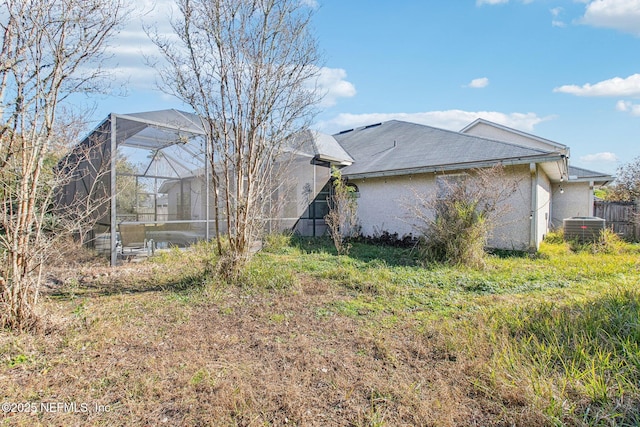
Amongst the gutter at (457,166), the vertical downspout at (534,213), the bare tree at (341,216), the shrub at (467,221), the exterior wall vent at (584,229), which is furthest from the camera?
the exterior wall vent at (584,229)

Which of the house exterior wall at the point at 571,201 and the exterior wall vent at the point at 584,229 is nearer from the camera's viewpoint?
the exterior wall vent at the point at 584,229

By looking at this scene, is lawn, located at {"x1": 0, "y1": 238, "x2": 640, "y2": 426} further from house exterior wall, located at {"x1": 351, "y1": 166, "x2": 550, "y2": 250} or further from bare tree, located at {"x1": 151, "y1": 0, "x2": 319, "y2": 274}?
house exterior wall, located at {"x1": 351, "y1": 166, "x2": 550, "y2": 250}

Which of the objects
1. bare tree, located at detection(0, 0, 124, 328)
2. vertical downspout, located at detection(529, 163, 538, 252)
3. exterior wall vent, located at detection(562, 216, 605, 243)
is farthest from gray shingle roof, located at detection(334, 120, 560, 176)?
bare tree, located at detection(0, 0, 124, 328)

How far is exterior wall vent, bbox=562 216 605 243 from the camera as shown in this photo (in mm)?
9625

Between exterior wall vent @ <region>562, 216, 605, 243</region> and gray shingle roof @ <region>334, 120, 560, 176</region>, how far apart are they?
3517mm

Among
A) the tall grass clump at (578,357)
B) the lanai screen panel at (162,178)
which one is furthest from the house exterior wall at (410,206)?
the lanai screen panel at (162,178)

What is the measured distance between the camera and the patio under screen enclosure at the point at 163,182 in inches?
300

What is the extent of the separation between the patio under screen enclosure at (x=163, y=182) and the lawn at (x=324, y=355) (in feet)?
8.96

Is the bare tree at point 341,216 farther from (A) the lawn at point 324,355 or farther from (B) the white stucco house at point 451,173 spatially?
(A) the lawn at point 324,355

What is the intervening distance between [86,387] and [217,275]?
119 inches

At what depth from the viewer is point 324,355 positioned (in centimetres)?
312

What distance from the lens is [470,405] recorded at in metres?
2.33

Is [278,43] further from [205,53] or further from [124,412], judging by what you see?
[124,412]

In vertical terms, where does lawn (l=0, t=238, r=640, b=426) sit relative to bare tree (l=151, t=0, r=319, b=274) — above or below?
below
